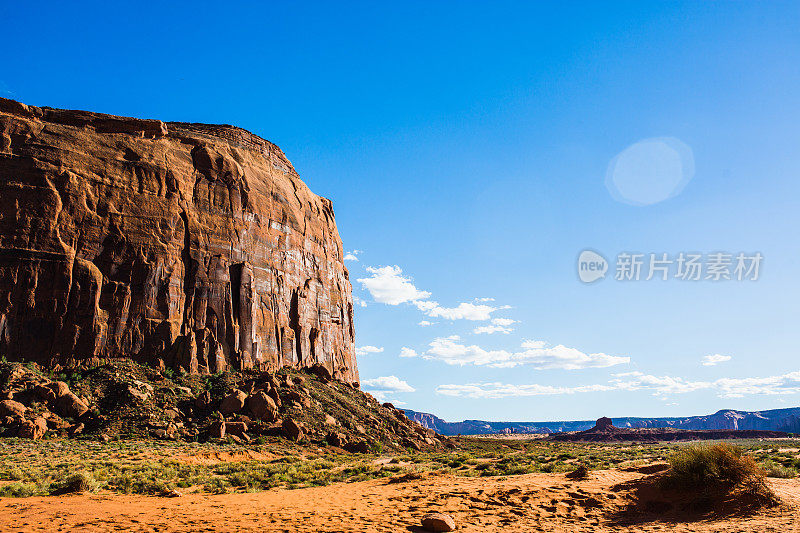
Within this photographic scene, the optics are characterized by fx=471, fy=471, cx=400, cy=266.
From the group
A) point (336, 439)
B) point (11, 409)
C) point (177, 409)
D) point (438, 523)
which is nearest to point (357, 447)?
point (336, 439)

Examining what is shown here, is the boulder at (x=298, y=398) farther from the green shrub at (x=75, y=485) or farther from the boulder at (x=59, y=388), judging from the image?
the green shrub at (x=75, y=485)

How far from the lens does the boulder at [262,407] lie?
1596 inches

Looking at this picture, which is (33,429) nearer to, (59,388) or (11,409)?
(11,409)

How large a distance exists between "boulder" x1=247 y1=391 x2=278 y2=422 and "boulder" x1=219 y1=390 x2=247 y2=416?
78 centimetres

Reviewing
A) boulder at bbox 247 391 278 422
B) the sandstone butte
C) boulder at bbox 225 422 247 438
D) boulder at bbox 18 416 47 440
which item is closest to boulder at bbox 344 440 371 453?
boulder at bbox 247 391 278 422

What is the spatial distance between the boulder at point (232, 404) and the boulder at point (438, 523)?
31789 millimetres

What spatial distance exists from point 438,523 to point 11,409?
34.9m

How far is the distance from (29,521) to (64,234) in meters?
39.4

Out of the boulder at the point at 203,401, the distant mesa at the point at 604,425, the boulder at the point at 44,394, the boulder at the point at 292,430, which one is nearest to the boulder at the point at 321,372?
the boulder at the point at 292,430

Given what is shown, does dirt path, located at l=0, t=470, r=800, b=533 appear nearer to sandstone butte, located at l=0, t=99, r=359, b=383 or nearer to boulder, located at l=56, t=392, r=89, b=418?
boulder, located at l=56, t=392, r=89, b=418

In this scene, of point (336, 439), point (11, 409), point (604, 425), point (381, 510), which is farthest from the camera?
point (604, 425)

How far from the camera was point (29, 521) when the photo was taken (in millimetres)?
12219

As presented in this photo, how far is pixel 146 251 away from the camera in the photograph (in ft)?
152

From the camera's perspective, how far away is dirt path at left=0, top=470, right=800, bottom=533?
39.1ft
